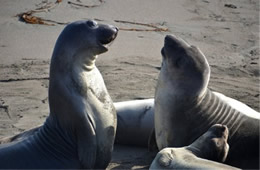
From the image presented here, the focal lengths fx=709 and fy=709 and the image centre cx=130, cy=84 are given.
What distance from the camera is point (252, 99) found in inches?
303

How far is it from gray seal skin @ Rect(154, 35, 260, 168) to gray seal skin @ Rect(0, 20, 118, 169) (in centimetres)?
55

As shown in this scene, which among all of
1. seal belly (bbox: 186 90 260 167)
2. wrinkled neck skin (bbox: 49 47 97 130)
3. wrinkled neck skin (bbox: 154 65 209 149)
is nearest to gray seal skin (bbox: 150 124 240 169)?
seal belly (bbox: 186 90 260 167)

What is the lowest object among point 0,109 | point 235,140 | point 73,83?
point 0,109

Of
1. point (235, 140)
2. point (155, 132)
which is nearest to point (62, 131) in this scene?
point (155, 132)

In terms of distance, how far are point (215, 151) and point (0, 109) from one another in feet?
9.16

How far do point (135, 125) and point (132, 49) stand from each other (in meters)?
3.20

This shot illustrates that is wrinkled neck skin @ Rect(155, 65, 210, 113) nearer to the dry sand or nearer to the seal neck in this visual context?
the dry sand

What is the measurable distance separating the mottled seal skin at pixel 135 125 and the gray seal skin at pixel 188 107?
0.43 meters

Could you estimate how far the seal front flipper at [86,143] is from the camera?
17.7 feet

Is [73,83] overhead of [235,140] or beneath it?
overhead

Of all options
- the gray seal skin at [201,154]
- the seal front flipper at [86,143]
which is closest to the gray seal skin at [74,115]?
the seal front flipper at [86,143]

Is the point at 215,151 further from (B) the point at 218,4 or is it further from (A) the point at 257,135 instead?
(B) the point at 218,4

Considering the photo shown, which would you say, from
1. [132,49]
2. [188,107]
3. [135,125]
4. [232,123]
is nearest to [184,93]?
[188,107]

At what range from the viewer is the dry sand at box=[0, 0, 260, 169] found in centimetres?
737
